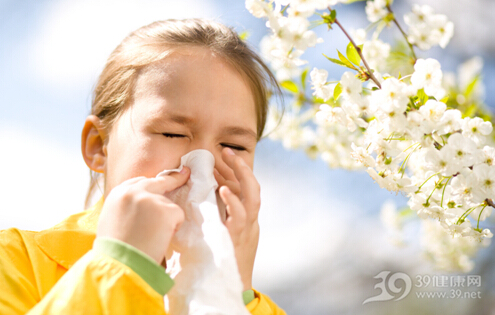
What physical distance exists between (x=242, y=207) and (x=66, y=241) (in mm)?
499

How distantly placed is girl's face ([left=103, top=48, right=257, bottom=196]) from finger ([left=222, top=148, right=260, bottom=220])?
1.0 inches

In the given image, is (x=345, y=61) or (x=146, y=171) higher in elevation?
(x=345, y=61)

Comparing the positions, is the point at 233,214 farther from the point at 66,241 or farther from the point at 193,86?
the point at 66,241

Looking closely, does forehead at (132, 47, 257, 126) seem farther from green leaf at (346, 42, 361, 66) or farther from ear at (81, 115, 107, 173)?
green leaf at (346, 42, 361, 66)

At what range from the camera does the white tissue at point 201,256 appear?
25.0 inches

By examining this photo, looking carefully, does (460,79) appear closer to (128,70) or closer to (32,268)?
(128,70)

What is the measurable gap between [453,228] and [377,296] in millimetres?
1138

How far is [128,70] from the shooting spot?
1.12m

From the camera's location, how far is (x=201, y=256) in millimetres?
711

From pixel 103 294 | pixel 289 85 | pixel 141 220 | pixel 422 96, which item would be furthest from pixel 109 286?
pixel 289 85

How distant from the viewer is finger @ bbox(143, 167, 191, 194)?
74cm

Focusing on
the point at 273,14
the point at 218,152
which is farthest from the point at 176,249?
the point at 273,14

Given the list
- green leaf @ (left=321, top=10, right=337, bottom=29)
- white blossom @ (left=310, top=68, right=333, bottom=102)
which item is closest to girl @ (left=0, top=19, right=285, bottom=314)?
white blossom @ (left=310, top=68, right=333, bottom=102)

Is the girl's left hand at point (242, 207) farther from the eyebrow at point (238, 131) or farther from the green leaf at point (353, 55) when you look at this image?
the green leaf at point (353, 55)
